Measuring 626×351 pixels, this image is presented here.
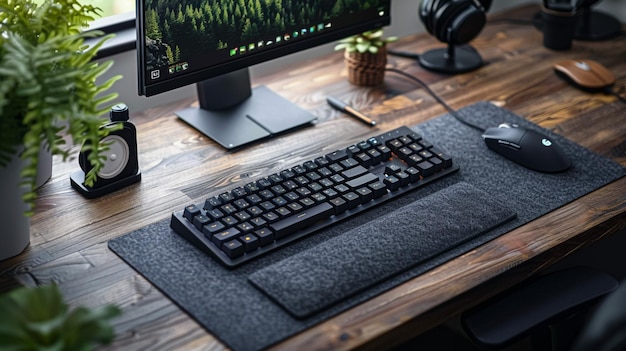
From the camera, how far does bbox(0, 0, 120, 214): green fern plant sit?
1070mm

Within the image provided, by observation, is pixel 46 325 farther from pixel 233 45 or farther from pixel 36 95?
pixel 233 45

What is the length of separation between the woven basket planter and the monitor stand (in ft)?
0.58

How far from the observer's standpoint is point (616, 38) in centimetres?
206

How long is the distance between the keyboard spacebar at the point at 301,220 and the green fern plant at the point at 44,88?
0.28m

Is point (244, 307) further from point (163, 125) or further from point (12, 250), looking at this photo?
point (163, 125)

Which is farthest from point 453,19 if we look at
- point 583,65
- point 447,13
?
point 583,65

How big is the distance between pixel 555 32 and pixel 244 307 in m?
1.15

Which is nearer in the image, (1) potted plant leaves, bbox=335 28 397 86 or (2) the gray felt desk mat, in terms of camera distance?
(2) the gray felt desk mat

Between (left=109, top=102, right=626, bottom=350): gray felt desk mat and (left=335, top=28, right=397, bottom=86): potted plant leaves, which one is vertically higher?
(left=335, top=28, right=397, bottom=86): potted plant leaves

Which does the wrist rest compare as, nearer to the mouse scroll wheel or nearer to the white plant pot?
the white plant pot

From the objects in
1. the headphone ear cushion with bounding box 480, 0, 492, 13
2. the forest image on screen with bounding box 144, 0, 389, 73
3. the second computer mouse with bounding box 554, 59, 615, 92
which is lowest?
the second computer mouse with bounding box 554, 59, 615, 92

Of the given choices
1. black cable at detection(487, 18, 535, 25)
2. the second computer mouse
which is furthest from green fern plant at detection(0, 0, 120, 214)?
black cable at detection(487, 18, 535, 25)

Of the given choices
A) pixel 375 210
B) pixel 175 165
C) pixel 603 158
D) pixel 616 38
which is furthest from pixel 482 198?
pixel 616 38

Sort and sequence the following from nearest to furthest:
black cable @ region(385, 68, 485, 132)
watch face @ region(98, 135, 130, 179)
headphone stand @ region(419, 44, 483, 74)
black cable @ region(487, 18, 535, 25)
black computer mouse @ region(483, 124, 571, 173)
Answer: watch face @ region(98, 135, 130, 179) → black computer mouse @ region(483, 124, 571, 173) → black cable @ region(385, 68, 485, 132) → headphone stand @ region(419, 44, 483, 74) → black cable @ region(487, 18, 535, 25)
